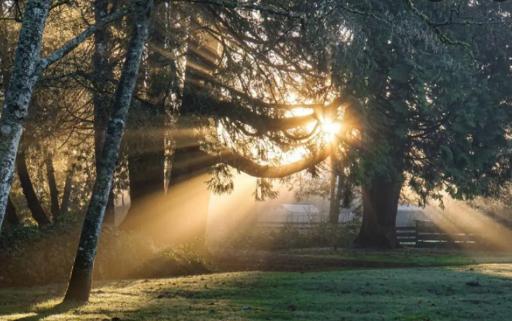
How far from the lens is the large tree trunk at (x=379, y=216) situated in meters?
35.9

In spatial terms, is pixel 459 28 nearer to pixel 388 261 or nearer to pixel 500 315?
pixel 388 261

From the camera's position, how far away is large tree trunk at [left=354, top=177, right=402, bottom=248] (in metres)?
35.9

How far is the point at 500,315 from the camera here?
412 inches

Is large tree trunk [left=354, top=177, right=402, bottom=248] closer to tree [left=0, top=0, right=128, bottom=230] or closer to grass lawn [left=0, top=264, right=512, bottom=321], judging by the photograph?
grass lawn [left=0, top=264, right=512, bottom=321]

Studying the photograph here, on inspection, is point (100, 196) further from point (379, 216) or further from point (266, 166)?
point (379, 216)

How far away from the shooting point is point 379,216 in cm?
3625

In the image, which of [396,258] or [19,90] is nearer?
[19,90]

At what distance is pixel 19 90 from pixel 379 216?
99.3 ft

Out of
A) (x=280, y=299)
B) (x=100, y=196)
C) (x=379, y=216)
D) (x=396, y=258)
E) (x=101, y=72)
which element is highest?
(x=101, y=72)

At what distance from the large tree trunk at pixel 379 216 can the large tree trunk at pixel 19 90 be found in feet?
95.6

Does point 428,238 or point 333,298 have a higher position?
point 333,298

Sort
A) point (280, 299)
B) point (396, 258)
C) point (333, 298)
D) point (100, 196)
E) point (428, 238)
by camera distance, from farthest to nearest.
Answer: point (428, 238), point (396, 258), point (333, 298), point (280, 299), point (100, 196)

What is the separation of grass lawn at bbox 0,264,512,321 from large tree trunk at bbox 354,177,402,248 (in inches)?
731

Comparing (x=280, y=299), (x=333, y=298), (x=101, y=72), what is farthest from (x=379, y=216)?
(x=280, y=299)
